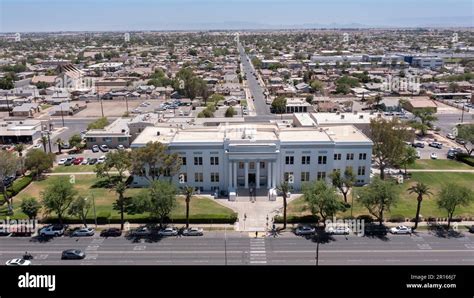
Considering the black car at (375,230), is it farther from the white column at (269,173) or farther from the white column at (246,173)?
the white column at (246,173)

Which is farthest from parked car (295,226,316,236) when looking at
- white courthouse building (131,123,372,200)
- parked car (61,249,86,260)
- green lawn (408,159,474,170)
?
green lawn (408,159,474,170)

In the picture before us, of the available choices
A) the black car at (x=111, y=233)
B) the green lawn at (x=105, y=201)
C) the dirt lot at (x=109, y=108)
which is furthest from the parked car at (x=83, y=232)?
the dirt lot at (x=109, y=108)

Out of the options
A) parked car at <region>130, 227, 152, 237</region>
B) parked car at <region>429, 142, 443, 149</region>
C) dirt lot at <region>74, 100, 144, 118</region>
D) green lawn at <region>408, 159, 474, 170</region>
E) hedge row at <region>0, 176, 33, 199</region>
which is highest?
dirt lot at <region>74, 100, 144, 118</region>

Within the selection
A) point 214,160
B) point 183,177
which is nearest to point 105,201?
point 183,177

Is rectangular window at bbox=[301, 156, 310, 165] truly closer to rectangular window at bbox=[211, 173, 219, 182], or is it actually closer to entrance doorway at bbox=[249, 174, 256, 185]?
entrance doorway at bbox=[249, 174, 256, 185]

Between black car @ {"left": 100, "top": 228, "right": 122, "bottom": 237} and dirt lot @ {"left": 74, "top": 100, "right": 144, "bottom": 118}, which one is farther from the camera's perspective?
dirt lot @ {"left": 74, "top": 100, "right": 144, "bottom": 118}
